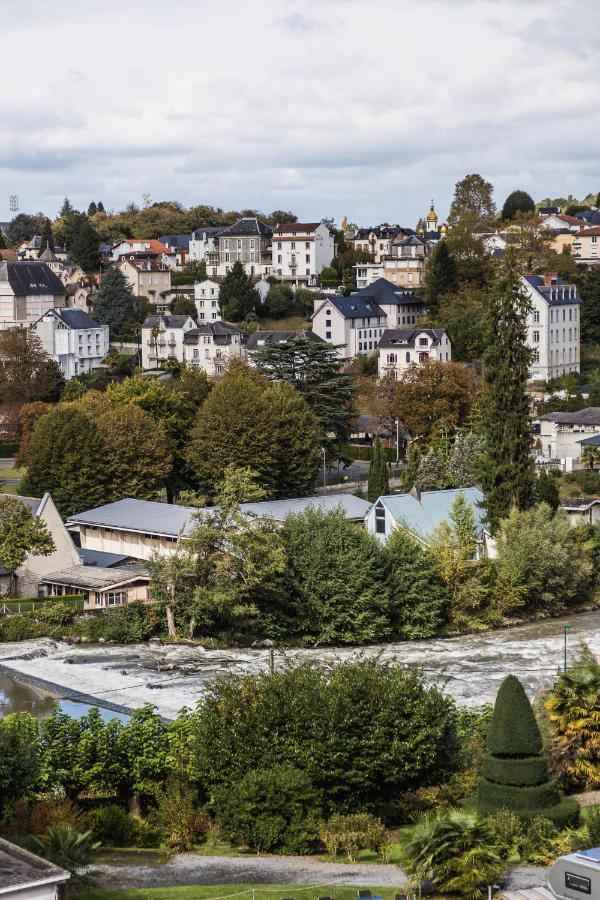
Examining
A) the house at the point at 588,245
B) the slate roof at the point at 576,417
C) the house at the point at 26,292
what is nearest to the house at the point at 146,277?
the house at the point at 26,292

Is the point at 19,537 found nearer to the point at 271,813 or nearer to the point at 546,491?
the point at 546,491

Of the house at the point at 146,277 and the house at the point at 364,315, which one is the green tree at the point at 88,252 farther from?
the house at the point at 364,315

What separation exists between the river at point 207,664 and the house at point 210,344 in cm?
5475

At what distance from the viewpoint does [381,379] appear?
82000 mm

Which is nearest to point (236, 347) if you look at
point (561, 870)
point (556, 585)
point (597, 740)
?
point (556, 585)

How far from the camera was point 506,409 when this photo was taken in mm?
49656

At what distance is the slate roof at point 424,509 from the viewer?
48500mm

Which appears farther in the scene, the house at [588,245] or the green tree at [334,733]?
the house at [588,245]

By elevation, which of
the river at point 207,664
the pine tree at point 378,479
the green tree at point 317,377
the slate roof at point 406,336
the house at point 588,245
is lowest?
the river at point 207,664

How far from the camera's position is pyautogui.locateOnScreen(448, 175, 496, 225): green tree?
111125mm

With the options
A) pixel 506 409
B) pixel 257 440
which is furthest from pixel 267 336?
pixel 506 409

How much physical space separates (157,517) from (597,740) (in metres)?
26.9

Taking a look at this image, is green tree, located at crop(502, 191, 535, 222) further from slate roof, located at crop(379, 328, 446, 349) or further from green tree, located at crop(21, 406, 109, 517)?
green tree, located at crop(21, 406, 109, 517)

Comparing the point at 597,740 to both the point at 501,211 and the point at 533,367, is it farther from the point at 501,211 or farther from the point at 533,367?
the point at 501,211
